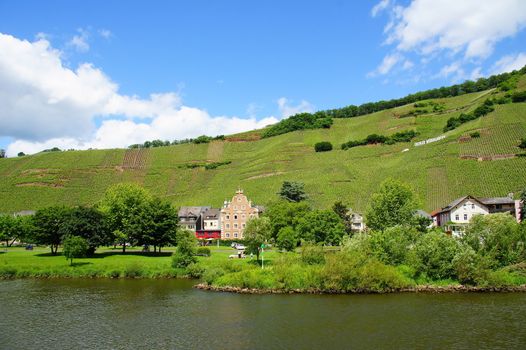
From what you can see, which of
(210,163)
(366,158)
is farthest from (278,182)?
(210,163)

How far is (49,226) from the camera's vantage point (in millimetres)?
71562

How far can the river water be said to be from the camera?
29.5 m

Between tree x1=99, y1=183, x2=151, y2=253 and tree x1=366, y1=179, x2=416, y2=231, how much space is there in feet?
129

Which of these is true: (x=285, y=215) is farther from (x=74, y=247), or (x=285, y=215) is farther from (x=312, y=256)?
(x=74, y=247)

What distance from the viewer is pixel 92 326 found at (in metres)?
34.1

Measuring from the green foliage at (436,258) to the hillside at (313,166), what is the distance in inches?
1999

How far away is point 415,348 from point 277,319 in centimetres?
1089

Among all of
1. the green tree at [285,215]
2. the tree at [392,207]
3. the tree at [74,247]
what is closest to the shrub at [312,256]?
the green tree at [285,215]

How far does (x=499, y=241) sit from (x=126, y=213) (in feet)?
192

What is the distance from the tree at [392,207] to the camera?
74.6 m

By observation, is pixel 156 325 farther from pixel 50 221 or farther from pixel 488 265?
pixel 50 221

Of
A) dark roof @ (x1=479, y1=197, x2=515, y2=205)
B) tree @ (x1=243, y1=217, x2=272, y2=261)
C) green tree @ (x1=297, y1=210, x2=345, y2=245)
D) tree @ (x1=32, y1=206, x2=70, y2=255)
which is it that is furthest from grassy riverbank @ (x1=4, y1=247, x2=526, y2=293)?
dark roof @ (x1=479, y1=197, x2=515, y2=205)

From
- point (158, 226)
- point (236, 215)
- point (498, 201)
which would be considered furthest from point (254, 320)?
point (236, 215)

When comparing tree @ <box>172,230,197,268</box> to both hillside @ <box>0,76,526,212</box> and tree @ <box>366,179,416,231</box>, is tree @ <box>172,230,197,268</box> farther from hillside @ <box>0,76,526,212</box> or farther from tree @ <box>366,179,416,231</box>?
hillside @ <box>0,76,526,212</box>
